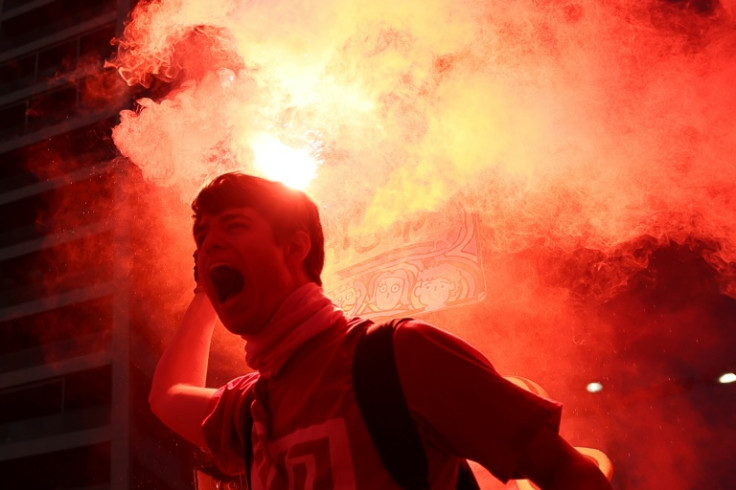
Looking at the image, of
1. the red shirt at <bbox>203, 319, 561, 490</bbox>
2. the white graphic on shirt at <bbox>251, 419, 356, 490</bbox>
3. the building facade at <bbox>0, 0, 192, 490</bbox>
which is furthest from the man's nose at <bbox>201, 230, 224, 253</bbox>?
the building facade at <bbox>0, 0, 192, 490</bbox>

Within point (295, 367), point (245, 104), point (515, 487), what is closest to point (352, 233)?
point (245, 104)

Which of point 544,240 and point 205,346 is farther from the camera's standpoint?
point 544,240

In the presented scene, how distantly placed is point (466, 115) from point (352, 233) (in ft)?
3.02

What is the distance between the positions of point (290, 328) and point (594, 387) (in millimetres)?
4841

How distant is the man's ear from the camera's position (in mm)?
1678

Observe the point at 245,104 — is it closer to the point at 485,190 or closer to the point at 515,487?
the point at 485,190

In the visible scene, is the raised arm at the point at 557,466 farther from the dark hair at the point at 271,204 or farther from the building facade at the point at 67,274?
the building facade at the point at 67,274

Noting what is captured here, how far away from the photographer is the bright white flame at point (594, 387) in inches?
230

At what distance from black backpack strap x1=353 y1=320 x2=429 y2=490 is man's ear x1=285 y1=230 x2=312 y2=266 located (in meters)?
0.36

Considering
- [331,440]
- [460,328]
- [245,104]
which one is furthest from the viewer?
[460,328]

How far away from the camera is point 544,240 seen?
502 cm

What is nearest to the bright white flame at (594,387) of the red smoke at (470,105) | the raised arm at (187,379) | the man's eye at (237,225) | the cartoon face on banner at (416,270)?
the red smoke at (470,105)

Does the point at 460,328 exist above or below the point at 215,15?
below

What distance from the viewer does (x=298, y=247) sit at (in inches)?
67.0
